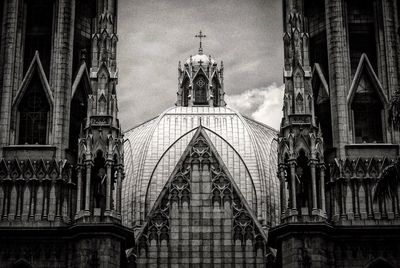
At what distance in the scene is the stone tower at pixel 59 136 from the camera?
1673 inches

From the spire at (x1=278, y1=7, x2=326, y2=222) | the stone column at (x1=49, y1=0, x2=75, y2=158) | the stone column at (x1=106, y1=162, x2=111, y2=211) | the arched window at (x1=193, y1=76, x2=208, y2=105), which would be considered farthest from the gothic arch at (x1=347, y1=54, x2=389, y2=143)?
the arched window at (x1=193, y1=76, x2=208, y2=105)

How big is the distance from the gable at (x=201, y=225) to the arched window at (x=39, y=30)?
40.4 ft

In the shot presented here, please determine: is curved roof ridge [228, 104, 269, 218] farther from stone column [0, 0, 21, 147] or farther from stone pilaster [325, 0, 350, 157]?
stone column [0, 0, 21, 147]

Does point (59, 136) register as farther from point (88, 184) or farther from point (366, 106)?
point (366, 106)

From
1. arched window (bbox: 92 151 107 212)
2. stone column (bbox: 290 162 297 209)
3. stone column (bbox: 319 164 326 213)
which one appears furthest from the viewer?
arched window (bbox: 92 151 107 212)

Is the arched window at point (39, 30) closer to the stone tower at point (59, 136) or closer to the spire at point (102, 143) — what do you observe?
the stone tower at point (59, 136)

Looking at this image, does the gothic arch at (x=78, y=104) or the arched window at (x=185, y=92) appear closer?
the gothic arch at (x=78, y=104)

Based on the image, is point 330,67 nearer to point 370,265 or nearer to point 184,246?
point 370,265

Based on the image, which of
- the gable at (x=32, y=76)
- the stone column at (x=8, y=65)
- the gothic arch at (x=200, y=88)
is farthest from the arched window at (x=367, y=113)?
the gothic arch at (x=200, y=88)

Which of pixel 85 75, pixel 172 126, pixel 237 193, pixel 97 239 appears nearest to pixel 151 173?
pixel 172 126

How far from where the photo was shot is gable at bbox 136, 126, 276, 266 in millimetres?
54219

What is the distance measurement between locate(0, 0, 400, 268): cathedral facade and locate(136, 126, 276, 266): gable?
1.52ft

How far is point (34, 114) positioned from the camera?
46.0 metres

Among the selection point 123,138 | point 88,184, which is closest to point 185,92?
point 123,138
